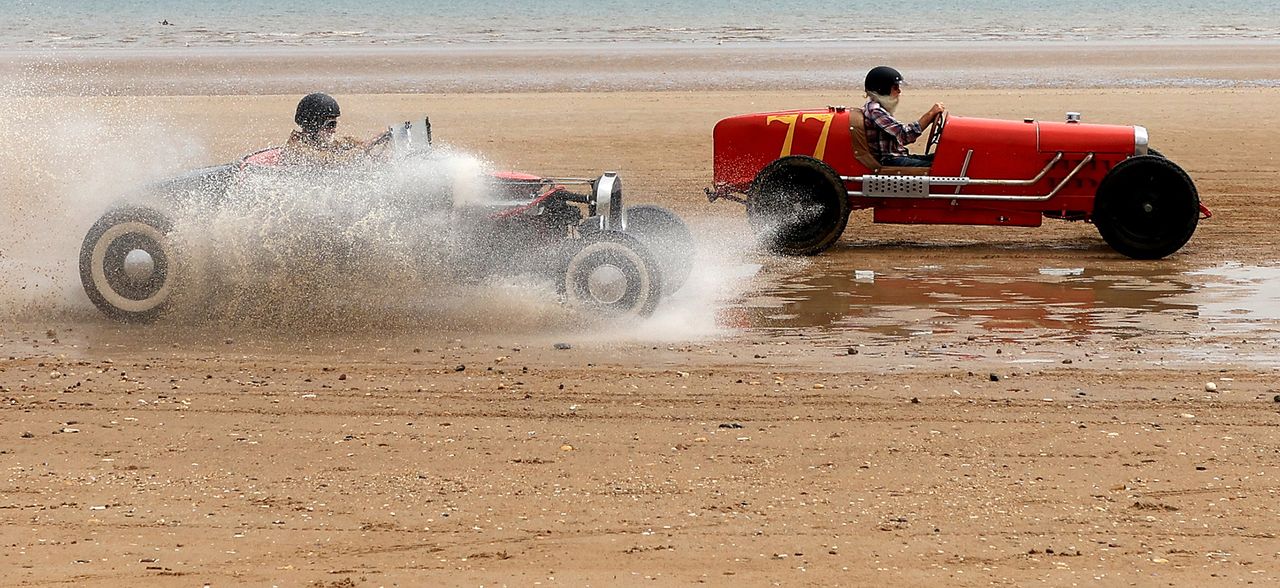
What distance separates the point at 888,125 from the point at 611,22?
142 ft

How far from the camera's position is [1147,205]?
10.9 meters

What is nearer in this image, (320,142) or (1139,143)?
(320,142)

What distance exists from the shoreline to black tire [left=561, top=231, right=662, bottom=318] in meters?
17.2

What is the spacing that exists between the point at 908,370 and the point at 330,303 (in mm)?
3511

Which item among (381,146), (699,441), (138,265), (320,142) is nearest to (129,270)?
(138,265)

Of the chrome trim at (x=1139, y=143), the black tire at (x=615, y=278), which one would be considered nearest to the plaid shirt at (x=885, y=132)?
the chrome trim at (x=1139, y=143)

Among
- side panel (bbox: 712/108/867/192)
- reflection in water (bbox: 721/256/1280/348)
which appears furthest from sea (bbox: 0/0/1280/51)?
reflection in water (bbox: 721/256/1280/348)

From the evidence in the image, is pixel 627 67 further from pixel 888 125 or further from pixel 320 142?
pixel 320 142

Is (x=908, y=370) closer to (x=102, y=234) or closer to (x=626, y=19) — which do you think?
(x=102, y=234)

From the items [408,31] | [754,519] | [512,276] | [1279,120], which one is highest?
[408,31]

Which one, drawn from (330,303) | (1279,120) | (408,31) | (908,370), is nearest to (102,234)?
(330,303)

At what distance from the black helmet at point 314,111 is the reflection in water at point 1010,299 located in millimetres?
2747

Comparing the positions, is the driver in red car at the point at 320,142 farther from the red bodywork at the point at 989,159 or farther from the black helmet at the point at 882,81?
the black helmet at the point at 882,81

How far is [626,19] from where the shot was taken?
2180 inches
